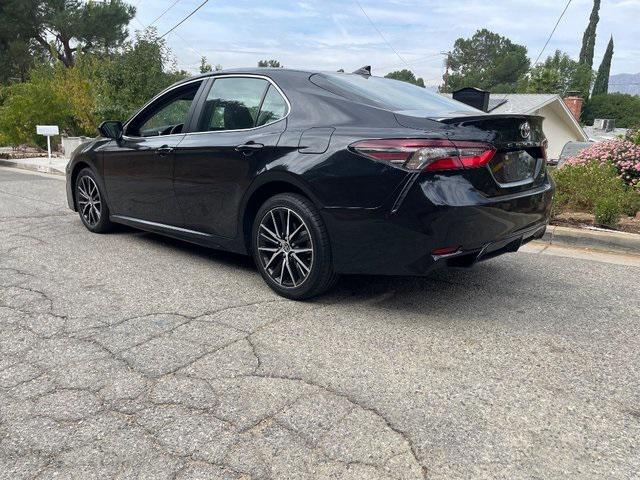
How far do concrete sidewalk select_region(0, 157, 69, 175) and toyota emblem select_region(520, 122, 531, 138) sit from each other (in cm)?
1223

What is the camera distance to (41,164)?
14.4m

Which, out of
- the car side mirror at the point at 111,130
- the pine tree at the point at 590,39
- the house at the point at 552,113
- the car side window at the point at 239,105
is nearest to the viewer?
the car side window at the point at 239,105

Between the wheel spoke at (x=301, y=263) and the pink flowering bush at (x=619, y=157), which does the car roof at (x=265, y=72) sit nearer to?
the wheel spoke at (x=301, y=263)

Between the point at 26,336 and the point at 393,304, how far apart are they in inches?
95.1

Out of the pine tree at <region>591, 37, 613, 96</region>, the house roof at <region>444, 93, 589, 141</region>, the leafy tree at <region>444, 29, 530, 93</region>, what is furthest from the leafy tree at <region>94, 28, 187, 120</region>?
the leafy tree at <region>444, 29, 530, 93</region>

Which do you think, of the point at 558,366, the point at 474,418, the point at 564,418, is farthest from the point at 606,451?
the point at 558,366

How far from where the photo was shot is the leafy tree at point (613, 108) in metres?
58.1

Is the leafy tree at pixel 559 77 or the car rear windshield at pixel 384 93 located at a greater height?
the leafy tree at pixel 559 77

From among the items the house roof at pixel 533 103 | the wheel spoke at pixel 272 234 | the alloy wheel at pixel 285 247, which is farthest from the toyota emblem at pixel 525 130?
the house roof at pixel 533 103

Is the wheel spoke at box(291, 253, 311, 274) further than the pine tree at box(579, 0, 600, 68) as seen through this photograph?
No

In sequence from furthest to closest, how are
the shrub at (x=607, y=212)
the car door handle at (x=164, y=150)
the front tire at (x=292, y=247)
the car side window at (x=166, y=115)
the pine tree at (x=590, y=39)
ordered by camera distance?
the pine tree at (x=590, y=39)
the shrub at (x=607, y=212)
the car side window at (x=166, y=115)
the car door handle at (x=164, y=150)
the front tire at (x=292, y=247)

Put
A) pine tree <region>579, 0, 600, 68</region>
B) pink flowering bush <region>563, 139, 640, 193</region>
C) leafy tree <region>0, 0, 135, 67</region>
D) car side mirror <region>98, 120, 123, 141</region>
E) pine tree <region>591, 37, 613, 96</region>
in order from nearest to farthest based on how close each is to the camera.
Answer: car side mirror <region>98, 120, 123, 141</region>, pink flowering bush <region>563, 139, 640, 193</region>, leafy tree <region>0, 0, 135, 67</region>, pine tree <region>579, 0, 600, 68</region>, pine tree <region>591, 37, 613, 96</region>

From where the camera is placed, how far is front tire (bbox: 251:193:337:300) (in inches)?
147

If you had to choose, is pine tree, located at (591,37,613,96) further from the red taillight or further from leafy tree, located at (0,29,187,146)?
the red taillight
